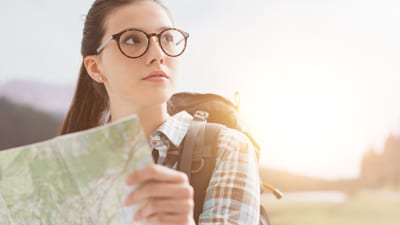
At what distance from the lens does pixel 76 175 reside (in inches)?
21.8

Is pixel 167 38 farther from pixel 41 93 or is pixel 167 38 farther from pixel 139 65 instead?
pixel 41 93

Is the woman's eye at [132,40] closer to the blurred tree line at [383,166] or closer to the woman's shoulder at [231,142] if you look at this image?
the woman's shoulder at [231,142]

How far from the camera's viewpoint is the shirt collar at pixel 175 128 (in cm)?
80

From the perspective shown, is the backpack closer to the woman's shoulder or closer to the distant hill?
the woman's shoulder

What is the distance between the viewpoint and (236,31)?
74.4 inches

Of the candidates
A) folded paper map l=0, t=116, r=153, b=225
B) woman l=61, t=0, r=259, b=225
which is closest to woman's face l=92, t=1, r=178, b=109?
woman l=61, t=0, r=259, b=225

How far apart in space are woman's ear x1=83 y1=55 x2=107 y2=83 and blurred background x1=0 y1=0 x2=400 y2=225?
912 millimetres

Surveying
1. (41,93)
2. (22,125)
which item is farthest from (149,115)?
→ (22,125)

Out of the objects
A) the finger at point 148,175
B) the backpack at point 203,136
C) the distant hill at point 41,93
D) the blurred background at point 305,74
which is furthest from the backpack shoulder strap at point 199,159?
the distant hill at point 41,93

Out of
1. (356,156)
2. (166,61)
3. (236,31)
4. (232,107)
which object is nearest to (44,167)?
(166,61)

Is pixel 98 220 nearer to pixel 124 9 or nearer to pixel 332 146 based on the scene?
pixel 124 9

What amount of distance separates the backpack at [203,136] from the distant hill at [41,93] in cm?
111

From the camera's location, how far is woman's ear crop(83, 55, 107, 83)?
0.89m

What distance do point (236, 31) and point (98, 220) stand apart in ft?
4.58
